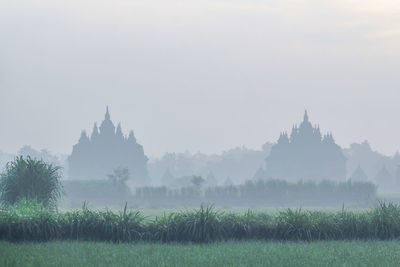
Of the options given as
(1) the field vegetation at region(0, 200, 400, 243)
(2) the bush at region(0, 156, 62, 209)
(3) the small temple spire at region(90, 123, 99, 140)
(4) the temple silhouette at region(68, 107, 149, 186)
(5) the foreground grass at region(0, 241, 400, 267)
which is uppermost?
(3) the small temple spire at region(90, 123, 99, 140)

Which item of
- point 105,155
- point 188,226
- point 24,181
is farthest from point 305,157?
point 188,226

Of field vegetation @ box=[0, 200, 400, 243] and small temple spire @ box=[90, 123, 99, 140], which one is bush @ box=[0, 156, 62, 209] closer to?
field vegetation @ box=[0, 200, 400, 243]

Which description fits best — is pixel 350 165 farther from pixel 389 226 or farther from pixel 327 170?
pixel 389 226

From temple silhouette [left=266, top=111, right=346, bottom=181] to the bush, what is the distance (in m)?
94.2

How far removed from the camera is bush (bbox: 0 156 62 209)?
23.0m

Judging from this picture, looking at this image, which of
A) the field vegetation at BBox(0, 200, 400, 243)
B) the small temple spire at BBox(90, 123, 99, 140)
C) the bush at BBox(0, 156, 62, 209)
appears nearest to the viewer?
the field vegetation at BBox(0, 200, 400, 243)

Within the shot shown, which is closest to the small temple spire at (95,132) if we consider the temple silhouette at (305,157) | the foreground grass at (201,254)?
the temple silhouette at (305,157)

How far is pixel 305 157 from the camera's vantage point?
116m

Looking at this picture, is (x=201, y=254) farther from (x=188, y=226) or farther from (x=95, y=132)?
(x=95, y=132)

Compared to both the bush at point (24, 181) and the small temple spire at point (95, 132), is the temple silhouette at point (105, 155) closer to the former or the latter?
the small temple spire at point (95, 132)

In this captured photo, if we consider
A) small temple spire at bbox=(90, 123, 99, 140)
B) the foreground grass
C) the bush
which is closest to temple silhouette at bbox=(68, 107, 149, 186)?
small temple spire at bbox=(90, 123, 99, 140)

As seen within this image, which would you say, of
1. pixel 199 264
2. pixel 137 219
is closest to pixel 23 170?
pixel 137 219

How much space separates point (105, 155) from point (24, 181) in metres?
94.1

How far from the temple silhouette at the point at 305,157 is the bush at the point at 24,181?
9421cm
